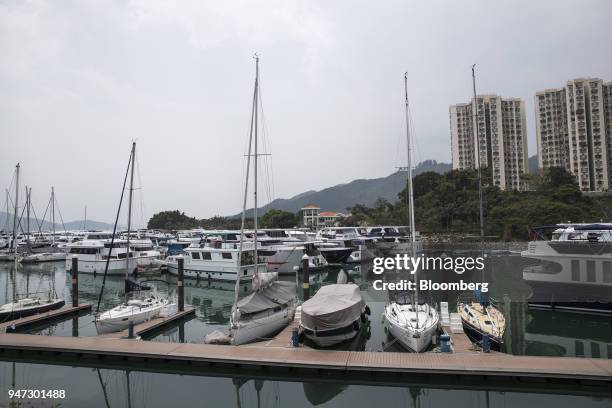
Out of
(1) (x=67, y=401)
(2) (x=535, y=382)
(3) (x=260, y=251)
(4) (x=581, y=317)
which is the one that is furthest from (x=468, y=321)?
(3) (x=260, y=251)

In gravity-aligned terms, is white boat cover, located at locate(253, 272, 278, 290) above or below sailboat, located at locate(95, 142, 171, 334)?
above

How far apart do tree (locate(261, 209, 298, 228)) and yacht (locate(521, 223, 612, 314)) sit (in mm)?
83383

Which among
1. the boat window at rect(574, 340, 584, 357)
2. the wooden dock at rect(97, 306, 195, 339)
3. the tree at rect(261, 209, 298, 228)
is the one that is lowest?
the boat window at rect(574, 340, 584, 357)

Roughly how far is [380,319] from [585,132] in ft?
335

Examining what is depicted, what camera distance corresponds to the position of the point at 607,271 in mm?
21922

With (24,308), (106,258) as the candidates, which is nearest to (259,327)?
(24,308)

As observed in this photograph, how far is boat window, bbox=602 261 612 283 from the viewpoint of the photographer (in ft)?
71.7

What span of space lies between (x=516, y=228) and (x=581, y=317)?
123 feet

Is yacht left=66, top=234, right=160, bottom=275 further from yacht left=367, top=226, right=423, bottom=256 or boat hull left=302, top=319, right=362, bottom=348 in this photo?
boat hull left=302, top=319, right=362, bottom=348

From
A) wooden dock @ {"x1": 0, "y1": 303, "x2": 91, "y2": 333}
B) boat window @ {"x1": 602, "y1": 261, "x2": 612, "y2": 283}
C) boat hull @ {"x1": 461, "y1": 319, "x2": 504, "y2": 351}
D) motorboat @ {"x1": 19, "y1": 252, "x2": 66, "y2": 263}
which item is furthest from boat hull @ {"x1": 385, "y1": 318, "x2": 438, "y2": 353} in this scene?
motorboat @ {"x1": 19, "y1": 252, "x2": 66, "y2": 263}

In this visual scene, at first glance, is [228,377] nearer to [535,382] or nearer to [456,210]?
[535,382]

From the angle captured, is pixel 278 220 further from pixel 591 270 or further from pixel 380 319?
pixel 591 270

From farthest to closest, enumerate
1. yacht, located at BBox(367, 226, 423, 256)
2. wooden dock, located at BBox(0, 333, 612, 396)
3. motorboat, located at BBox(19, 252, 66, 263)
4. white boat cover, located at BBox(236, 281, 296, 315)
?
motorboat, located at BBox(19, 252, 66, 263)
yacht, located at BBox(367, 226, 423, 256)
white boat cover, located at BBox(236, 281, 296, 315)
wooden dock, located at BBox(0, 333, 612, 396)

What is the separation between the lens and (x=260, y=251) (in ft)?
140
